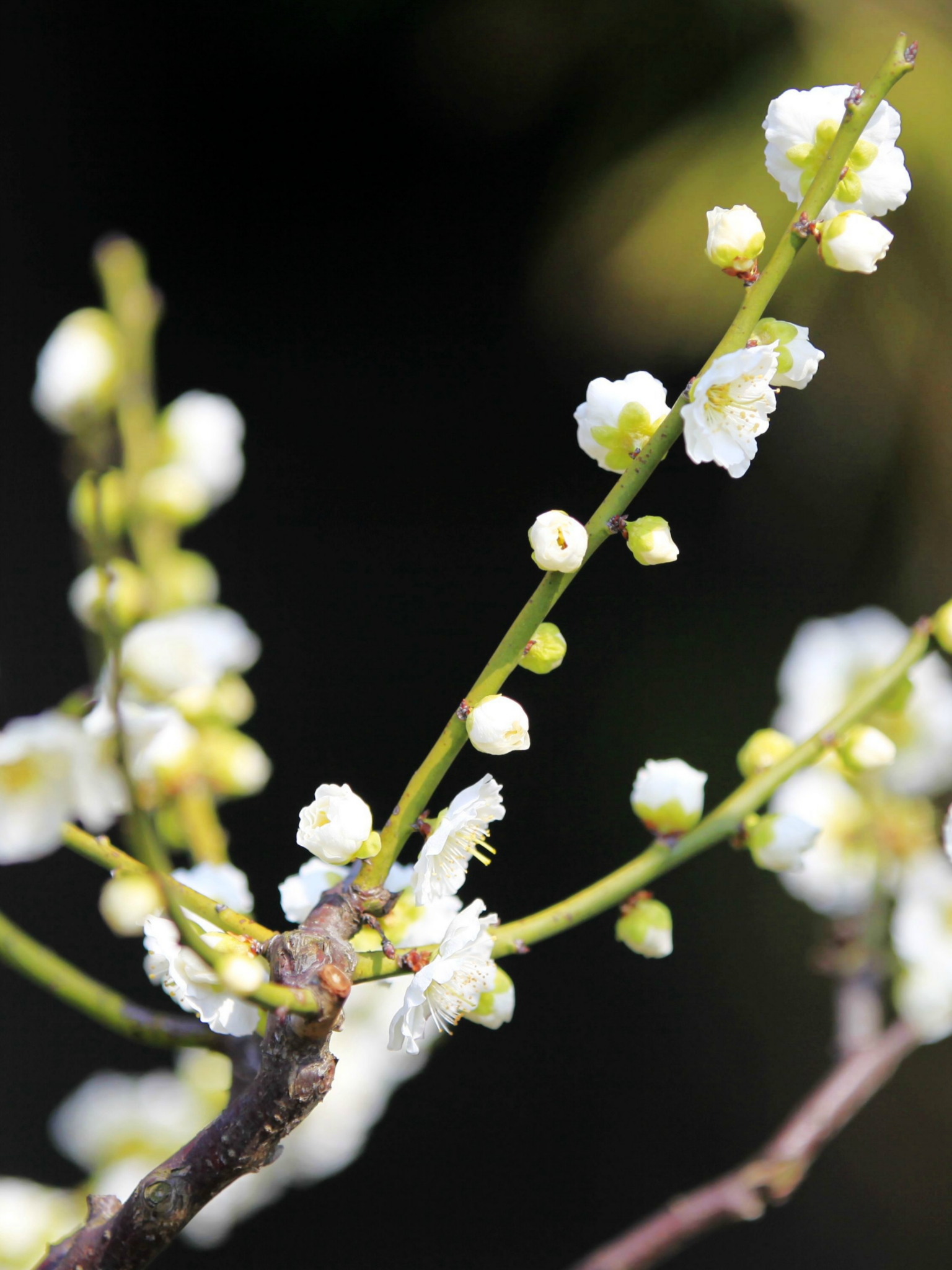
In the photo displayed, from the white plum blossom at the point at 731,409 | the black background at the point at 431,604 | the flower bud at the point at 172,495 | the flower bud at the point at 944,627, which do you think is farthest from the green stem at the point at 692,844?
the black background at the point at 431,604

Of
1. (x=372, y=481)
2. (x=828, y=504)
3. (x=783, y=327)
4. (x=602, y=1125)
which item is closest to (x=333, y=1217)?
(x=602, y=1125)

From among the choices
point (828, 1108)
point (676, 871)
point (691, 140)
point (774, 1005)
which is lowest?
point (828, 1108)

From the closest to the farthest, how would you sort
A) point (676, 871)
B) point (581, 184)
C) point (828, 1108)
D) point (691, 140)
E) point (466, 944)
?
point (466, 944), point (828, 1108), point (691, 140), point (581, 184), point (676, 871)

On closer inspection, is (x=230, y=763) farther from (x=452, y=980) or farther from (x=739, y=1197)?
(x=739, y=1197)

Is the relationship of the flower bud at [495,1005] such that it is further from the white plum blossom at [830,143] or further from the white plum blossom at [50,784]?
the white plum blossom at [830,143]

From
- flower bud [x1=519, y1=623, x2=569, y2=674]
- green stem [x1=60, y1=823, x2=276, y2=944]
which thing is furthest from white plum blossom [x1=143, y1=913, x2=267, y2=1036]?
flower bud [x1=519, y1=623, x2=569, y2=674]

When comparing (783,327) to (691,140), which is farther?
(691,140)

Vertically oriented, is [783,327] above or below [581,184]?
below

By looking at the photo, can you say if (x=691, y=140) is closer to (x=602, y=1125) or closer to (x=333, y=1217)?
(x=602, y=1125)

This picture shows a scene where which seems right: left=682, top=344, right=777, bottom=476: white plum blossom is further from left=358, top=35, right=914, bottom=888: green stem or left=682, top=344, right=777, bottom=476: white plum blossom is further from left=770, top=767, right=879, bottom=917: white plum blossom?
left=770, top=767, right=879, bottom=917: white plum blossom
